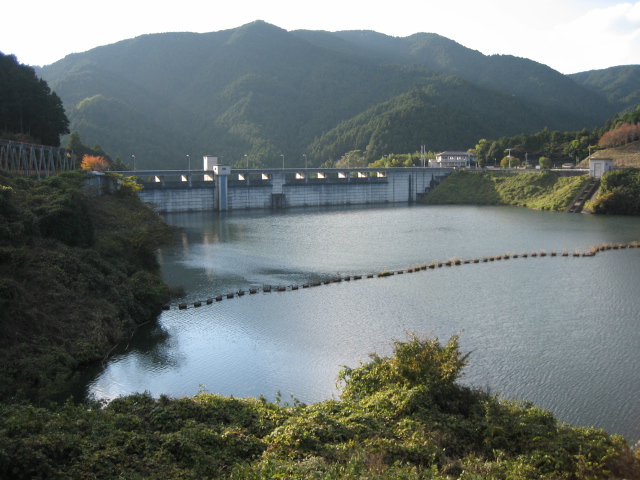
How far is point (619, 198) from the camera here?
39.0 m

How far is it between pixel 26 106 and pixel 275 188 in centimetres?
1920

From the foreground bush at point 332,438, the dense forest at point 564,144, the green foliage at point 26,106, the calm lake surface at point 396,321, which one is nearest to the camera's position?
the foreground bush at point 332,438

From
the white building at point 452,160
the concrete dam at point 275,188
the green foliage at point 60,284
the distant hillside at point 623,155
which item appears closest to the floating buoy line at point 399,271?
the green foliage at point 60,284

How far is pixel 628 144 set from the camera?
50.7m

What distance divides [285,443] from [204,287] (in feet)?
38.6

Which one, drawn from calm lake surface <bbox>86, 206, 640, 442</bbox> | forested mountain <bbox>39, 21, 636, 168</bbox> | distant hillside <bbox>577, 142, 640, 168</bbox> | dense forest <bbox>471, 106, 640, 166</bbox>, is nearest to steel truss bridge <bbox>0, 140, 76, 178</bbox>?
calm lake surface <bbox>86, 206, 640, 442</bbox>

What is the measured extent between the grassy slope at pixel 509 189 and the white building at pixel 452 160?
6945 millimetres

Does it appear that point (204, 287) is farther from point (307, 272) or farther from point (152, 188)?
point (152, 188)

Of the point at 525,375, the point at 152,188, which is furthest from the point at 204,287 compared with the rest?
the point at 152,188

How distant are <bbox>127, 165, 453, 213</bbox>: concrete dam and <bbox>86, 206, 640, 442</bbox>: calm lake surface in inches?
568

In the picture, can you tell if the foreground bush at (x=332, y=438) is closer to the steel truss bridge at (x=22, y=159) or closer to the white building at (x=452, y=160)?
the steel truss bridge at (x=22, y=159)

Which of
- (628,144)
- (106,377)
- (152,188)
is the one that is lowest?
(106,377)

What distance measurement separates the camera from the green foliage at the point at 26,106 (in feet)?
99.0

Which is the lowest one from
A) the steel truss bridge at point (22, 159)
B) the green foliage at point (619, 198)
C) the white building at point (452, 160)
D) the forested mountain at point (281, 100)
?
the green foliage at point (619, 198)
